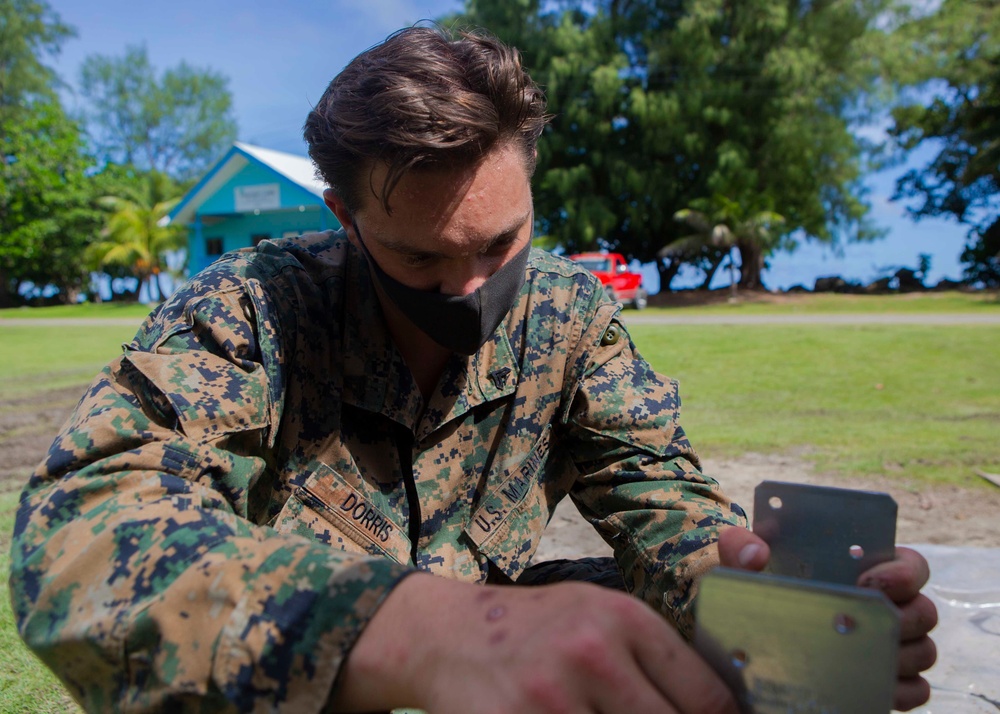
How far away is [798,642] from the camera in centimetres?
69

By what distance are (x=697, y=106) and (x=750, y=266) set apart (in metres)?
4.71

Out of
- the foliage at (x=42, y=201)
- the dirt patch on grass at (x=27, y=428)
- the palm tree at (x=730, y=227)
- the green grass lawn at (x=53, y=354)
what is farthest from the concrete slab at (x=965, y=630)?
the foliage at (x=42, y=201)

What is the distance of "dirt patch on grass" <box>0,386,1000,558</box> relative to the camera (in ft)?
10.2

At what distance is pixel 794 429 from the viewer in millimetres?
5160

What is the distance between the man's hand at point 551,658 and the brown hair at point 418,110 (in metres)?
0.94

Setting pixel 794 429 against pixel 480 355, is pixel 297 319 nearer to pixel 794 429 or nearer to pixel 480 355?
pixel 480 355

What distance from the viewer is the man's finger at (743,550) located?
0.96 meters

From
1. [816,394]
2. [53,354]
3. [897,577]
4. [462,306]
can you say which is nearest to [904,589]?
[897,577]

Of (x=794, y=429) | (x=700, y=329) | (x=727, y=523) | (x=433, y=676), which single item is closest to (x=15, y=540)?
(x=433, y=676)

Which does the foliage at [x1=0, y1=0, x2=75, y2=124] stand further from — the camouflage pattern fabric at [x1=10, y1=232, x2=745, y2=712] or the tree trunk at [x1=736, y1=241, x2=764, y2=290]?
the camouflage pattern fabric at [x1=10, y1=232, x2=745, y2=712]

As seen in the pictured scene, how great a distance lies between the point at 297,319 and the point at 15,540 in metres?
0.70

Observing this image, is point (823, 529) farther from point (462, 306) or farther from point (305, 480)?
point (305, 480)

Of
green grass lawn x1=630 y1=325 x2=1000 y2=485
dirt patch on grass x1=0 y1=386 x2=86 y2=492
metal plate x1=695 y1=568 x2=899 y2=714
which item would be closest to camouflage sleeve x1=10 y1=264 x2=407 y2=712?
metal plate x1=695 y1=568 x2=899 y2=714

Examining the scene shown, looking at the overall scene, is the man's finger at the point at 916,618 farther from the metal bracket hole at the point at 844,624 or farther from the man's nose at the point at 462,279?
the man's nose at the point at 462,279
